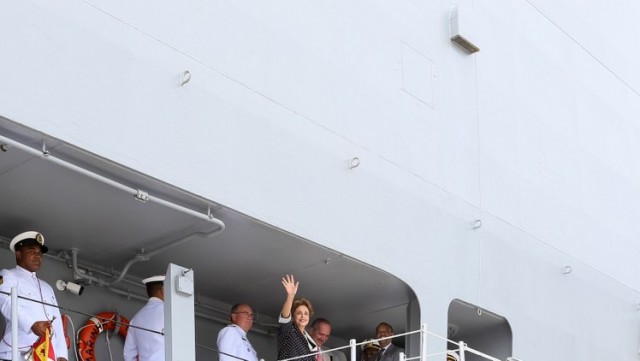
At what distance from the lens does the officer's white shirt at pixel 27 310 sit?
588 centimetres

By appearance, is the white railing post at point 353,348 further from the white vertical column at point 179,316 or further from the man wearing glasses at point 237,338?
the white vertical column at point 179,316

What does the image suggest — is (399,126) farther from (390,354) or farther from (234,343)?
(234,343)

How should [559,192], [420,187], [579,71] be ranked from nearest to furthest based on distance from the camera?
[420,187] < [559,192] < [579,71]

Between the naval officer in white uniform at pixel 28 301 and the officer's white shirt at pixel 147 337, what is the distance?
591mm

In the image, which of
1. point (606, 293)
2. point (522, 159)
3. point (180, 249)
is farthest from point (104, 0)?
point (606, 293)

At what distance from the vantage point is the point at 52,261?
273 inches

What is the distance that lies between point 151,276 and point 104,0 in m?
2.21

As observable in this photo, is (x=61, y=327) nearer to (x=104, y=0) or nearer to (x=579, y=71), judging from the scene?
(x=104, y=0)

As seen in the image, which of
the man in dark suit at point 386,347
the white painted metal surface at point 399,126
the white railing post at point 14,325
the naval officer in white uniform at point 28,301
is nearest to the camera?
the white railing post at point 14,325

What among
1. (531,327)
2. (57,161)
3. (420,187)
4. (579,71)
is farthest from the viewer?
(579,71)

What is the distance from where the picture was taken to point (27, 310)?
5.94 metres

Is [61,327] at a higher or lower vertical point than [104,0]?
lower

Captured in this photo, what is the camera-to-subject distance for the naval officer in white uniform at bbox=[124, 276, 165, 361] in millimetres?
6637

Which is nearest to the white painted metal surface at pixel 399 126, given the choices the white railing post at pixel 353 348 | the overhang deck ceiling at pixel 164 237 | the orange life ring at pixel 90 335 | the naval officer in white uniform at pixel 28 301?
the overhang deck ceiling at pixel 164 237
